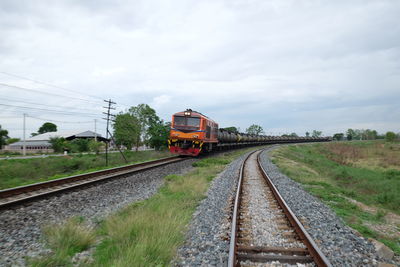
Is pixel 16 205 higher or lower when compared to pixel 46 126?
lower

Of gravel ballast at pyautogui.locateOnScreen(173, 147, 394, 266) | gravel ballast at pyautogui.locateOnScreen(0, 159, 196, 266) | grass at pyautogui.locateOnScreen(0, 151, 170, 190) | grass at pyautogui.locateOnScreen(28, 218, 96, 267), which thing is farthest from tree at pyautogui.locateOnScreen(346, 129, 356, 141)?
grass at pyautogui.locateOnScreen(28, 218, 96, 267)

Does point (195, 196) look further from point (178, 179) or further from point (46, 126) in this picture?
point (46, 126)

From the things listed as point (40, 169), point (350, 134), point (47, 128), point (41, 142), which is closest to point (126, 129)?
point (40, 169)

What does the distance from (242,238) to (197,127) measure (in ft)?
47.9

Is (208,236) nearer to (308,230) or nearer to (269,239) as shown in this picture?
(269,239)

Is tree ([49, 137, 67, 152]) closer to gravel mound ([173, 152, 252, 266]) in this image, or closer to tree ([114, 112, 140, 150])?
tree ([114, 112, 140, 150])

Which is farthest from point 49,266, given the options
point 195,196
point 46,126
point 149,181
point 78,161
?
point 46,126

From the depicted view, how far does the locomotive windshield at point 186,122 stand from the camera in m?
18.8

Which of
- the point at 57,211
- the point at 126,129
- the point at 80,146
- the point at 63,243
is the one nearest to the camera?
the point at 63,243

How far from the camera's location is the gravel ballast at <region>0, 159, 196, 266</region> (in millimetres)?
3914

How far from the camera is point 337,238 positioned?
14.3 ft

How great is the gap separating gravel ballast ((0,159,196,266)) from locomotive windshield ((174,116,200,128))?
9.34 meters

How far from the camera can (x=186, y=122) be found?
1909 centimetres

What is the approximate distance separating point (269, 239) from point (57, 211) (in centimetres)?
478
